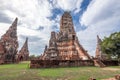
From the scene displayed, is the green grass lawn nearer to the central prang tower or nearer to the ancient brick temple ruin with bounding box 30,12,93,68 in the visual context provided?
the ancient brick temple ruin with bounding box 30,12,93,68

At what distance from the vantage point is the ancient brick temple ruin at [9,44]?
49.3 meters

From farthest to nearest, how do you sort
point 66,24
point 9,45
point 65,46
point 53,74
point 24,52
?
→ point 24,52
point 9,45
point 66,24
point 65,46
point 53,74

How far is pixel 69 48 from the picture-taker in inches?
1870

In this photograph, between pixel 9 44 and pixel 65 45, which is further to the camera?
pixel 9 44

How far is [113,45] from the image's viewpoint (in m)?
42.9

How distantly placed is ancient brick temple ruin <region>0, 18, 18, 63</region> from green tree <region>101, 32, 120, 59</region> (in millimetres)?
33176

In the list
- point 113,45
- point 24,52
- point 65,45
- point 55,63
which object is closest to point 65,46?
point 65,45

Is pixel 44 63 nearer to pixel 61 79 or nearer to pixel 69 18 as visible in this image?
pixel 61 79

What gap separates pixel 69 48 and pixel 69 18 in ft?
42.1

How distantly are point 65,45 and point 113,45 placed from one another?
15.5m

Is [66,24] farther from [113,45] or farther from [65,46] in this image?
[113,45]

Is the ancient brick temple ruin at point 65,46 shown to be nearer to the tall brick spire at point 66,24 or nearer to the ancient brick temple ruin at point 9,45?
the tall brick spire at point 66,24

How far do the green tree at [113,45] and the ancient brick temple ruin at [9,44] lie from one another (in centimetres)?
3318

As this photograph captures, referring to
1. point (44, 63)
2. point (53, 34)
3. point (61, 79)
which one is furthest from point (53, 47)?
point (61, 79)
